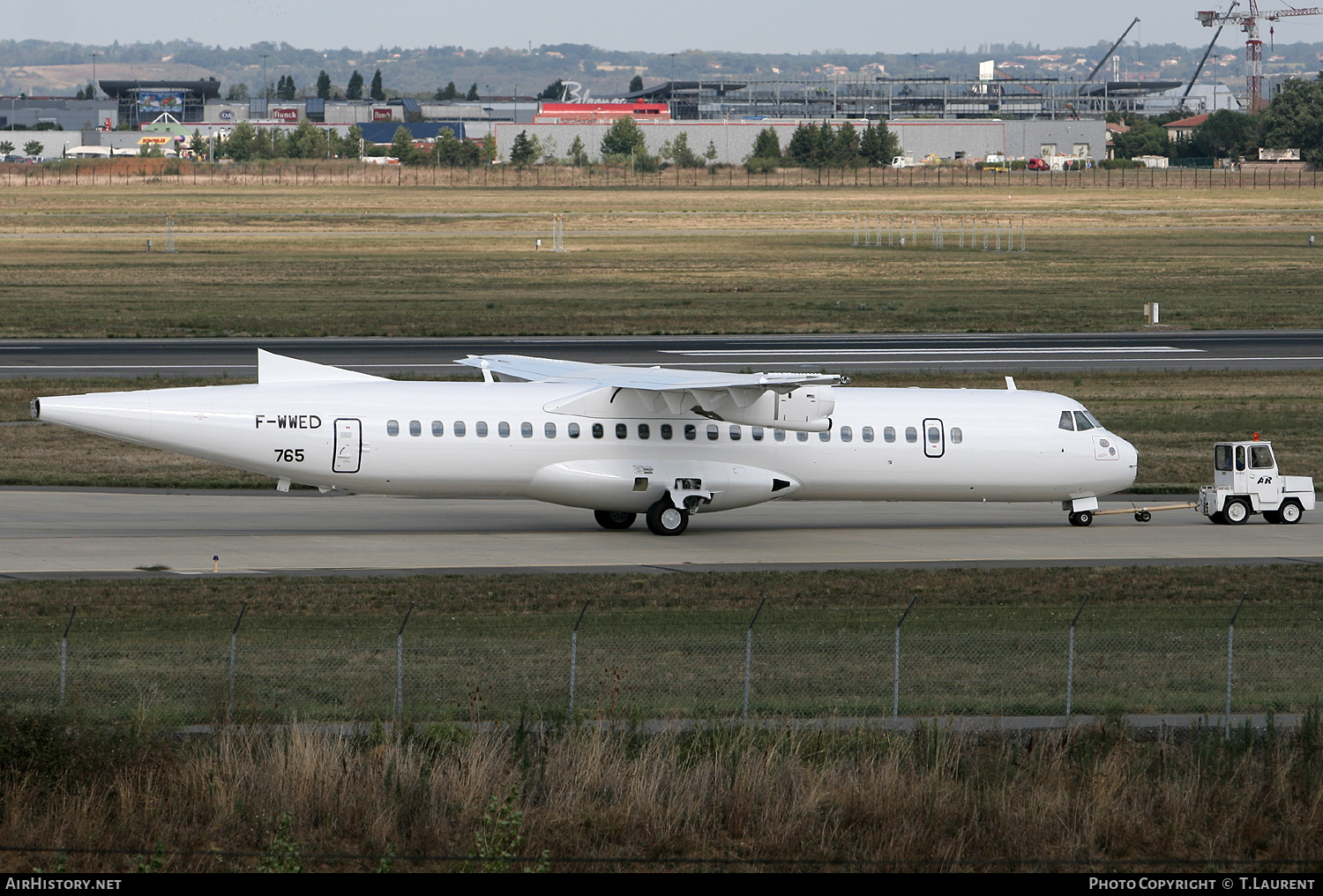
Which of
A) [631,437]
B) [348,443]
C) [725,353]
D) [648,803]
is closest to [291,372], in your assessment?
[348,443]

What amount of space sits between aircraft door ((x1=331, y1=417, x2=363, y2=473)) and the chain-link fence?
27.6 feet

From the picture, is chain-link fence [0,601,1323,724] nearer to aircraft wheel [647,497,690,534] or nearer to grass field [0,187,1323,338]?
aircraft wheel [647,497,690,534]

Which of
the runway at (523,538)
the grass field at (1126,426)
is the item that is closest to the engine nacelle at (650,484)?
the runway at (523,538)

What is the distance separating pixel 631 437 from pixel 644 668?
544 inches

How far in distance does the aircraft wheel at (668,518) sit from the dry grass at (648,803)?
16623mm

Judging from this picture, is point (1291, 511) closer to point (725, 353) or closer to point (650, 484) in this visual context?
point (650, 484)

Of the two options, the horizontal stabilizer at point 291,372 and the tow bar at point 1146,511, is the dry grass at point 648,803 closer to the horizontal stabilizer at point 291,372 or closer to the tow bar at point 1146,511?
the horizontal stabilizer at point 291,372

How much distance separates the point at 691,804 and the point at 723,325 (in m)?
57.3

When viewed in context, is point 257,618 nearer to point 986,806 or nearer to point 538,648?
point 538,648

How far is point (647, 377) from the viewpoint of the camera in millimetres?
32344

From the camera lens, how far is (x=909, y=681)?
1964cm

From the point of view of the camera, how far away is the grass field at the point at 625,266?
73500mm

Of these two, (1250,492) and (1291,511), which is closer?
(1250,492)

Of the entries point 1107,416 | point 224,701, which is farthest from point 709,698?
point 1107,416
